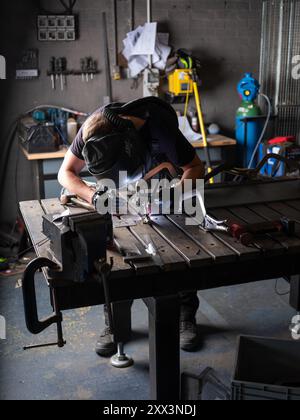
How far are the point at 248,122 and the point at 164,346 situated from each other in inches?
118

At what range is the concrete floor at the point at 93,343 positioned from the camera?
220cm

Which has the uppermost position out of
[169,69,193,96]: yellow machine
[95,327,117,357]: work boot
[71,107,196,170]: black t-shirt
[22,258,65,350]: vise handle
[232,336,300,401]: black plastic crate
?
[169,69,193,96]: yellow machine

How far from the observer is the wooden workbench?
4.81 feet

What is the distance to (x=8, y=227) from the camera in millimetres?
4152

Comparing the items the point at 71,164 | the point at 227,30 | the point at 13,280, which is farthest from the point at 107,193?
the point at 227,30

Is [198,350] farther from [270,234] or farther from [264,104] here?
[264,104]

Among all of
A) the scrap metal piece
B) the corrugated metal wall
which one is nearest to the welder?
the scrap metal piece

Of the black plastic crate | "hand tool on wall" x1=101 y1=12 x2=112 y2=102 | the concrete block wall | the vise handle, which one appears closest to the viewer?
the vise handle

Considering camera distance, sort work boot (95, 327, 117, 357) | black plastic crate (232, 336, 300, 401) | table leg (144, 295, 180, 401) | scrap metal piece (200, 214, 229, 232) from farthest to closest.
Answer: work boot (95, 327, 117, 357) → black plastic crate (232, 336, 300, 401) → scrap metal piece (200, 214, 229, 232) → table leg (144, 295, 180, 401)

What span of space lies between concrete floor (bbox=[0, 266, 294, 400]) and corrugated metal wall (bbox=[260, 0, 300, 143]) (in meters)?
1.83

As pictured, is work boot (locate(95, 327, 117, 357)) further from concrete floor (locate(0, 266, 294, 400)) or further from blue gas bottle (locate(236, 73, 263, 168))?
blue gas bottle (locate(236, 73, 263, 168))

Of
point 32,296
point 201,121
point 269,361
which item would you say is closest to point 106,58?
point 201,121

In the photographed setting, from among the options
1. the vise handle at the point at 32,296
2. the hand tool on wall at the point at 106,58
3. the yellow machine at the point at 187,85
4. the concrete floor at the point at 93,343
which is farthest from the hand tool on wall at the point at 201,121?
the vise handle at the point at 32,296

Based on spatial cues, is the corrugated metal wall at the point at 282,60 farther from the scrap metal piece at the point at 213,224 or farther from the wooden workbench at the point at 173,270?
the scrap metal piece at the point at 213,224
